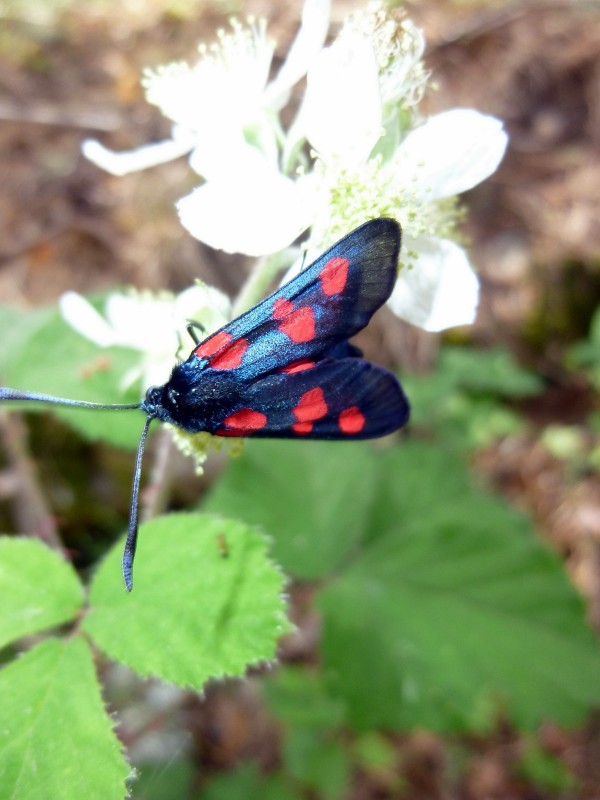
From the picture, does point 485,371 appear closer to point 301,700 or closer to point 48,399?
point 301,700

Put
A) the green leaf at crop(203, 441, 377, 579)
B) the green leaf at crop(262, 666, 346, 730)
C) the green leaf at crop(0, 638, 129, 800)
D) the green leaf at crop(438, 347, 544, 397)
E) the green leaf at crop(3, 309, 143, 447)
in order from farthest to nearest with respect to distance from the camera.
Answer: the green leaf at crop(438, 347, 544, 397) → the green leaf at crop(262, 666, 346, 730) → the green leaf at crop(203, 441, 377, 579) → the green leaf at crop(3, 309, 143, 447) → the green leaf at crop(0, 638, 129, 800)

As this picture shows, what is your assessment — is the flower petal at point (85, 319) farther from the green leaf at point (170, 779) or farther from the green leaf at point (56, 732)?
the green leaf at point (170, 779)

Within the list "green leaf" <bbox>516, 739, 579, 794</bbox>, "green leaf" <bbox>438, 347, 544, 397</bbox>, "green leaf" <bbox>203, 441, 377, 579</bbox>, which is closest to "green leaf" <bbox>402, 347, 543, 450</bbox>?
"green leaf" <bbox>438, 347, 544, 397</bbox>

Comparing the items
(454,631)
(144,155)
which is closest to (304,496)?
(454,631)

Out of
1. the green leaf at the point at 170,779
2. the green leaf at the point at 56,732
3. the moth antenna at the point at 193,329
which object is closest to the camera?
the green leaf at the point at 56,732

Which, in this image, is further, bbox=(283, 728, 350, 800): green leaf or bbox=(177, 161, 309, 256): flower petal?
bbox=(283, 728, 350, 800): green leaf

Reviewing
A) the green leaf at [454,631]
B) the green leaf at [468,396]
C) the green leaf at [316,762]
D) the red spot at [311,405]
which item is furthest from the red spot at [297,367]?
the green leaf at [316,762]

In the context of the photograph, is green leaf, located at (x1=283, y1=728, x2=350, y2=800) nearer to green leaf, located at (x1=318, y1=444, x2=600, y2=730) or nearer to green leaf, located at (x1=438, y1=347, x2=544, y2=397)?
green leaf, located at (x1=318, y1=444, x2=600, y2=730)
